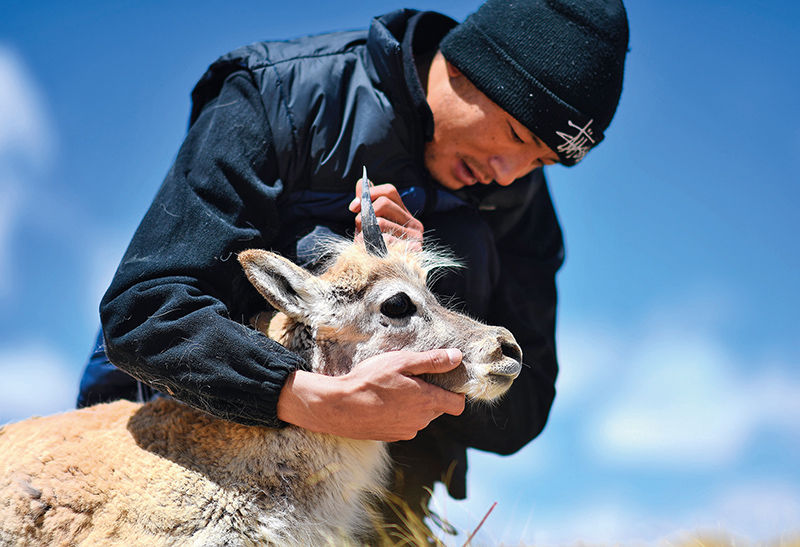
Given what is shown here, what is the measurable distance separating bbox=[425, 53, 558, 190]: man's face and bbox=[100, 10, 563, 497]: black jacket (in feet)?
0.47

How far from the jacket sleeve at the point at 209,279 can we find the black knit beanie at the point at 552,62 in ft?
5.17

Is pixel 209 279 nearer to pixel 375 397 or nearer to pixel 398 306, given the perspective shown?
pixel 398 306

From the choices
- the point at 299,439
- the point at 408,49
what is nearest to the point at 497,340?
the point at 299,439

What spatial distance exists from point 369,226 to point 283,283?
0.57 m

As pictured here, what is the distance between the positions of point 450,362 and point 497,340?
31 centimetres

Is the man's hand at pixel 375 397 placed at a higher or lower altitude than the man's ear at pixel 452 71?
lower

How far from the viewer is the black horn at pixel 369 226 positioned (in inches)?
145

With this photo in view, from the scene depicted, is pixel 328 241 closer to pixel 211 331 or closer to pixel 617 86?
pixel 211 331

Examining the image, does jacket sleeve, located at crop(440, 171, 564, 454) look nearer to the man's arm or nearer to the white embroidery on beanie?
the white embroidery on beanie

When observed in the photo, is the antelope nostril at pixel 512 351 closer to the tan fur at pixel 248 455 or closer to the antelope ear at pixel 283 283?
the tan fur at pixel 248 455

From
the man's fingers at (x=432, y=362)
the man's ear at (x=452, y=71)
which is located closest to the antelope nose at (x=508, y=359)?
the man's fingers at (x=432, y=362)

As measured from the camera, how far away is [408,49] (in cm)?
455

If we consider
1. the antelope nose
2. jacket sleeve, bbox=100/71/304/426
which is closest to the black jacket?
jacket sleeve, bbox=100/71/304/426

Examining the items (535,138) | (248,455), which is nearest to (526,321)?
(535,138)
